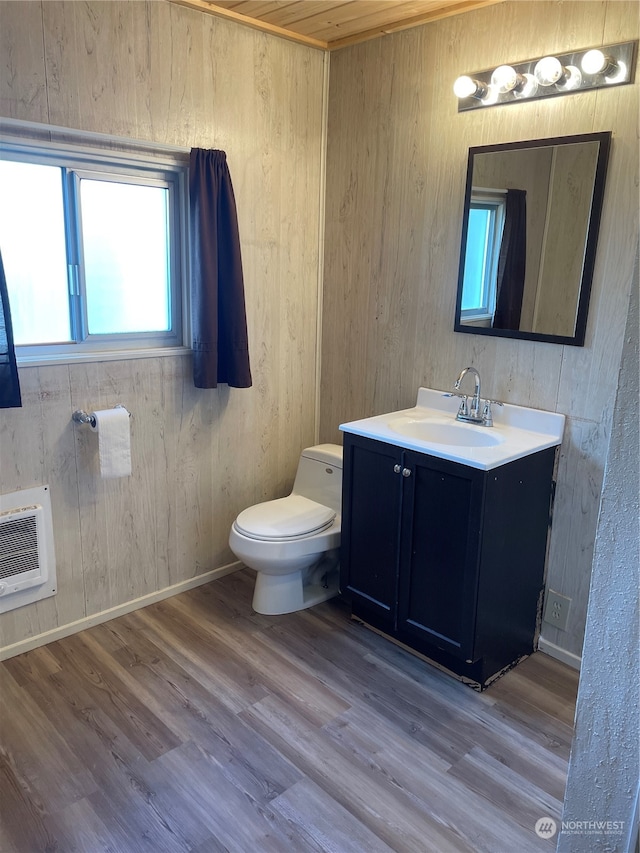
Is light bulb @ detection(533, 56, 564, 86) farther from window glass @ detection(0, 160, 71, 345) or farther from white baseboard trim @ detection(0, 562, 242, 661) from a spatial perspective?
white baseboard trim @ detection(0, 562, 242, 661)

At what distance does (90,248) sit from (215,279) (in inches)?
19.8

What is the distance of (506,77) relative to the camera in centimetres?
232

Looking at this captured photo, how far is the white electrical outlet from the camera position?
2494mm

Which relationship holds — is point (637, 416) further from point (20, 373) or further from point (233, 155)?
point (233, 155)

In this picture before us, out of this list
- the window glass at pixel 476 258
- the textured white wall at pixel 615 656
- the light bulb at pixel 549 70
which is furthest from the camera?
the window glass at pixel 476 258

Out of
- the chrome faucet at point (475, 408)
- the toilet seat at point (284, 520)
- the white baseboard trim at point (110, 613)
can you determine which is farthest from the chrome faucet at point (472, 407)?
the white baseboard trim at point (110, 613)

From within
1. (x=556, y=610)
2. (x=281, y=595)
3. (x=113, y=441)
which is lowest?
(x=281, y=595)

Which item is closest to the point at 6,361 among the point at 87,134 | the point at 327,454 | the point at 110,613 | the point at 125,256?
the point at 125,256

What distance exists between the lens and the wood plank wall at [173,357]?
230 centimetres

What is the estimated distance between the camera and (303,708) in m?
2.25

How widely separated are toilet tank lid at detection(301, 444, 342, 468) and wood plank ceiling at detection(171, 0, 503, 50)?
6.07 ft

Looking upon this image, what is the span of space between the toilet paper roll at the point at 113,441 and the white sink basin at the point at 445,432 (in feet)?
3.47

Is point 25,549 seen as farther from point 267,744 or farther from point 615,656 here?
point 615,656

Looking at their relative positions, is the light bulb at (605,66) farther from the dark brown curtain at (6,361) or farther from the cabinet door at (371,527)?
the dark brown curtain at (6,361)
